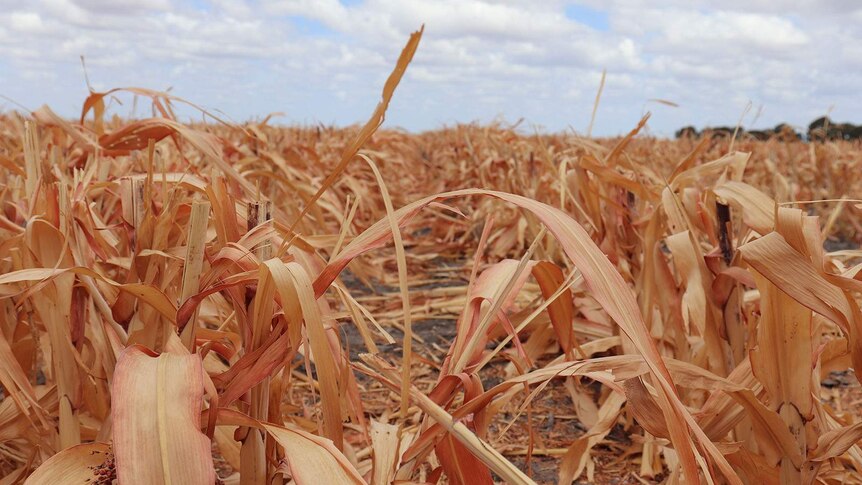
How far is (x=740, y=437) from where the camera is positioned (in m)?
1.30

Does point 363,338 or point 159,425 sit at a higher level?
point 159,425

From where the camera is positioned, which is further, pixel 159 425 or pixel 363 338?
pixel 363 338

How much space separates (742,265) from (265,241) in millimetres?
846

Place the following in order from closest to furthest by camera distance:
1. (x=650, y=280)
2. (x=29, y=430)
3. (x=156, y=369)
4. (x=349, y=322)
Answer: (x=156, y=369)
(x=29, y=430)
(x=650, y=280)
(x=349, y=322)

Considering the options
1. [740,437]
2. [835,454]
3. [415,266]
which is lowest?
[415,266]

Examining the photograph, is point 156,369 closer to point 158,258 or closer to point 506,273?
point 158,258

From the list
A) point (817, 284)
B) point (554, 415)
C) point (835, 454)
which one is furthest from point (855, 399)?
point (817, 284)

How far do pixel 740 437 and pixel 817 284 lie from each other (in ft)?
1.66

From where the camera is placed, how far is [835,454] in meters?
1.00

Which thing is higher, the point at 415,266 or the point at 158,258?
the point at 158,258

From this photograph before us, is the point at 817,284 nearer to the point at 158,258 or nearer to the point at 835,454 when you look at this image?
the point at 835,454

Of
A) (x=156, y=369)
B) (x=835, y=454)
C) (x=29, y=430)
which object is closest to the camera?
(x=156, y=369)

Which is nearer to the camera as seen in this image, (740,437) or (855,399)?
(740,437)

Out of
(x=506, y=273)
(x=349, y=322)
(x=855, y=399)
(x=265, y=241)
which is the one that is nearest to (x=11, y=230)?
(x=265, y=241)
